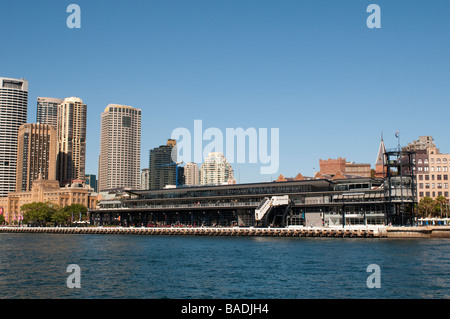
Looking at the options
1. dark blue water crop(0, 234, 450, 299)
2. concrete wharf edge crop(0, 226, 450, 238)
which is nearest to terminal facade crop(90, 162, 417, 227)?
concrete wharf edge crop(0, 226, 450, 238)

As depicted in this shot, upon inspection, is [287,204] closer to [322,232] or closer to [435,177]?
[322,232]

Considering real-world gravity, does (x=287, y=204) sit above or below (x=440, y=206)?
above

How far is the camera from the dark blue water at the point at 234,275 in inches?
1679

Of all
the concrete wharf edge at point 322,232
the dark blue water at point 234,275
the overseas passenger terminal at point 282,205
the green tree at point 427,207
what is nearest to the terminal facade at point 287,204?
the overseas passenger terminal at point 282,205

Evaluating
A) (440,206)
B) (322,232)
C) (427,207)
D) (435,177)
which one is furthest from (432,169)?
(322,232)

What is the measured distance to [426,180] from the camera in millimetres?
182125

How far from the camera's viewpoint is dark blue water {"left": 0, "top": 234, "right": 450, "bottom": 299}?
1679 inches

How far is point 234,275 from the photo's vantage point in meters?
53.4

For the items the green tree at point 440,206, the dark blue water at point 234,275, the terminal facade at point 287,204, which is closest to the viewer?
the dark blue water at point 234,275

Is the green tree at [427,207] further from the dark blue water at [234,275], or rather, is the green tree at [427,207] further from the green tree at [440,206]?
the dark blue water at [234,275]

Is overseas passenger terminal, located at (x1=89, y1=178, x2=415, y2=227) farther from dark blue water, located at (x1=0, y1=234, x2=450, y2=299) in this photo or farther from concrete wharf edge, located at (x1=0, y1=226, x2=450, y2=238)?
dark blue water, located at (x1=0, y1=234, x2=450, y2=299)
